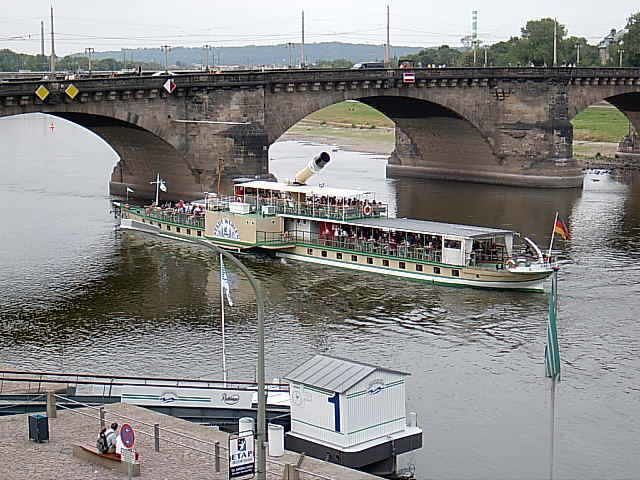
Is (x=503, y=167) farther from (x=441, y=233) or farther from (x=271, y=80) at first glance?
(x=441, y=233)

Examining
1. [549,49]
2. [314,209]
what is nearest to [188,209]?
[314,209]

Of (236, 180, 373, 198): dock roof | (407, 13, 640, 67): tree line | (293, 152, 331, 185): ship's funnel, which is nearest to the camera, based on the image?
(236, 180, 373, 198): dock roof

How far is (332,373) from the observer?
2919 cm

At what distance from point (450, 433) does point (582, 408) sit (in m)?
4.70

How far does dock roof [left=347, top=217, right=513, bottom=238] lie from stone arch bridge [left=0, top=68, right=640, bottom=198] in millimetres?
19285

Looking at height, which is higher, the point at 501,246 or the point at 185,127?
the point at 185,127

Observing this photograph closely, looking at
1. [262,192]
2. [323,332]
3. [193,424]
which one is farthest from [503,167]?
[193,424]

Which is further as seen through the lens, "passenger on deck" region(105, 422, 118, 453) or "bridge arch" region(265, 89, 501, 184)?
"bridge arch" region(265, 89, 501, 184)

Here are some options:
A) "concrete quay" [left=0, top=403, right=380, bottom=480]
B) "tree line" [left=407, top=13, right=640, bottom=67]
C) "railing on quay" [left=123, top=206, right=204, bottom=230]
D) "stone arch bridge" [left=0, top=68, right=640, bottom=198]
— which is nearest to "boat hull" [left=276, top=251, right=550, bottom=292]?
"railing on quay" [left=123, top=206, right=204, bottom=230]

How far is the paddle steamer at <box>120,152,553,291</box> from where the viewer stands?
5259cm

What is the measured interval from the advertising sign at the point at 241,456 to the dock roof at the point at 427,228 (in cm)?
2925

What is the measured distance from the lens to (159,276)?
55438mm

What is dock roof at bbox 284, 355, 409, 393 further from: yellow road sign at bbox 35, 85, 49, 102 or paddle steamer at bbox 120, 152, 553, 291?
yellow road sign at bbox 35, 85, 49, 102

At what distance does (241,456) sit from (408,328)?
21.1 metres
